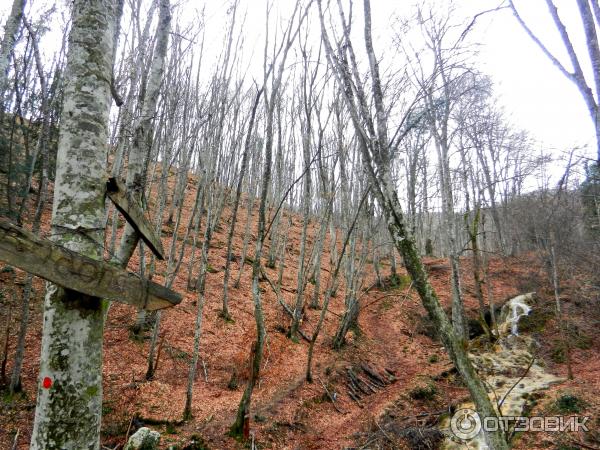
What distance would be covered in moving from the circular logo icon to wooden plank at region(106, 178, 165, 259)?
5853 mm

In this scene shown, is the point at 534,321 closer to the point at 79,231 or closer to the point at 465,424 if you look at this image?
the point at 465,424

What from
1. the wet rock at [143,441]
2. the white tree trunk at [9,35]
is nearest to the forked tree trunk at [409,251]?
the wet rock at [143,441]

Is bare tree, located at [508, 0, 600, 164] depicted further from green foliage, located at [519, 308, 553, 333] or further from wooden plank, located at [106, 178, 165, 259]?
green foliage, located at [519, 308, 553, 333]

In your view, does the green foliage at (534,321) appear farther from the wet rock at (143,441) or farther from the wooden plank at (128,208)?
the wooden plank at (128,208)

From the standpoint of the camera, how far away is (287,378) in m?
7.31

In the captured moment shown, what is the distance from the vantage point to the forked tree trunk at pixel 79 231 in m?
1.63

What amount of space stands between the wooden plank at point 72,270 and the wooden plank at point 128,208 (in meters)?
0.37

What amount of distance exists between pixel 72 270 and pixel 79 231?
281mm

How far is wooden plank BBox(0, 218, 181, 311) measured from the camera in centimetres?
142

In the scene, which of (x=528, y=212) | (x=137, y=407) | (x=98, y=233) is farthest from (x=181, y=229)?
(x=528, y=212)

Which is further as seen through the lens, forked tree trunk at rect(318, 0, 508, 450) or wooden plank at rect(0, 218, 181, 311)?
forked tree trunk at rect(318, 0, 508, 450)

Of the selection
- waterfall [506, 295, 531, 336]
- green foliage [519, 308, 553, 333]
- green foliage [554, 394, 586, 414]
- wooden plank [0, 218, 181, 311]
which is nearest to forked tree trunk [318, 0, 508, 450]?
wooden plank [0, 218, 181, 311]

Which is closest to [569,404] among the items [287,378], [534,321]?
[287,378]

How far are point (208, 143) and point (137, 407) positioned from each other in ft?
24.0
